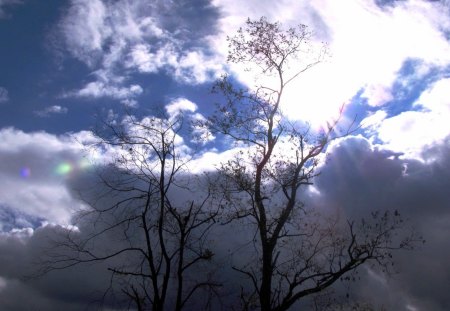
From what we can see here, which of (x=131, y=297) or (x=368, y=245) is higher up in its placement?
(x=368, y=245)

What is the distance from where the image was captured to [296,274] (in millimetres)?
18062

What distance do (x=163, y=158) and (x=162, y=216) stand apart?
2.47m

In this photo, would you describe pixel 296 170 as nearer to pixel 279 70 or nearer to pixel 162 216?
pixel 279 70

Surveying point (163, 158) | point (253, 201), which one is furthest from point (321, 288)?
point (163, 158)

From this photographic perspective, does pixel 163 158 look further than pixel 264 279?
Yes

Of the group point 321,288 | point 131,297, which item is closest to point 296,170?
point 321,288

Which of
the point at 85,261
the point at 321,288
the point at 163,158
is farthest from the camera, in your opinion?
the point at 163,158

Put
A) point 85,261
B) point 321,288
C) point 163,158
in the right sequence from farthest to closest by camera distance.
Answer: point 163,158 → point 85,261 → point 321,288

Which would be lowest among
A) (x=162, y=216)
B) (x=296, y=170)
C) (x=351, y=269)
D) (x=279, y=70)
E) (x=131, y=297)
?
(x=131, y=297)

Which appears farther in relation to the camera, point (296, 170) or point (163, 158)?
point (163, 158)

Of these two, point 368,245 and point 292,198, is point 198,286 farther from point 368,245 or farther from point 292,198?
point 368,245

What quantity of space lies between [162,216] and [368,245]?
818cm

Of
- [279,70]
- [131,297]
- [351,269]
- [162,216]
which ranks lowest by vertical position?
[131,297]

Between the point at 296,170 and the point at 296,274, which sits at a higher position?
the point at 296,170
